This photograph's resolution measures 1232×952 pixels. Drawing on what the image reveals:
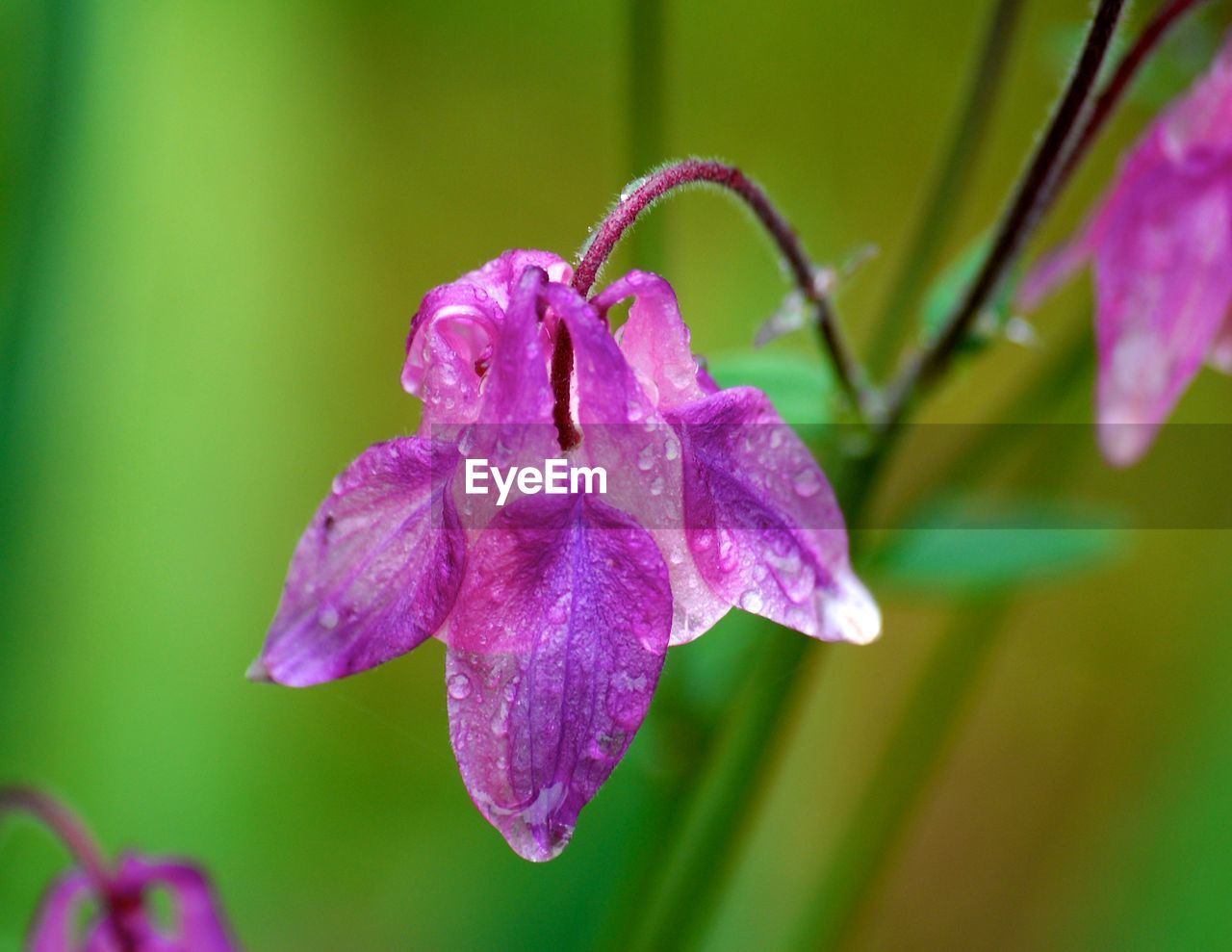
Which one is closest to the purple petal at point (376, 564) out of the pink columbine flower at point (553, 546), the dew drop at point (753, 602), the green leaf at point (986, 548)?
the pink columbine flower at point (553, 546)

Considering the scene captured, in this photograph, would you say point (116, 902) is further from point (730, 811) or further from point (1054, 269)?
point (1054, 269)

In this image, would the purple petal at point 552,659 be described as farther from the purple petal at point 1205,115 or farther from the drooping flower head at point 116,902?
the purple petal at point 1205,115

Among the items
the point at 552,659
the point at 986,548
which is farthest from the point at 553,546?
the point at 986,548

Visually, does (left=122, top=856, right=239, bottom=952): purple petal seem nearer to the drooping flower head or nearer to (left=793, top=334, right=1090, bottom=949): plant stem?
the drooping flower head

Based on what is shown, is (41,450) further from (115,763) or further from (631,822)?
(631,822)

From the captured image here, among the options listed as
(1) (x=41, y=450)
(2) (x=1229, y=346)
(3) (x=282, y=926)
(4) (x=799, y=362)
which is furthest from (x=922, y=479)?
(3) (x=282, y=926)
